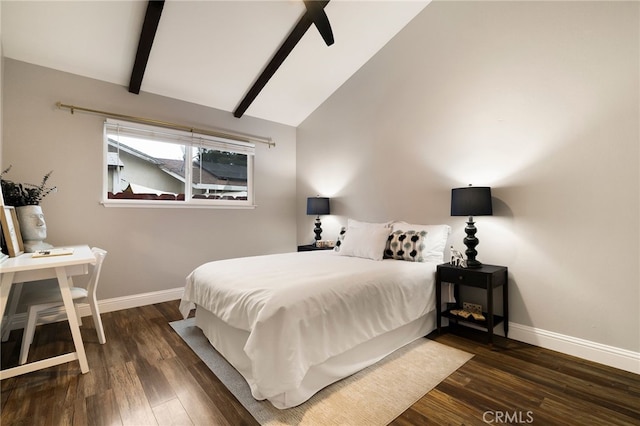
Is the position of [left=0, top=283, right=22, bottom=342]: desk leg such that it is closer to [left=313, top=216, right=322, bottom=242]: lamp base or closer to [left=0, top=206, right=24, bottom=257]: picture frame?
[left=0, top=206, right=24, bottom=257]: picture frame

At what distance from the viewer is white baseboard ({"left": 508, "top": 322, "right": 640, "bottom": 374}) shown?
1.96 meters

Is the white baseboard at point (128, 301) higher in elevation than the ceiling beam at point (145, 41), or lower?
lower

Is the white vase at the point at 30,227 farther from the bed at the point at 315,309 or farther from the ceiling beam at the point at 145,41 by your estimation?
the ceiling beam at the point at 145,41

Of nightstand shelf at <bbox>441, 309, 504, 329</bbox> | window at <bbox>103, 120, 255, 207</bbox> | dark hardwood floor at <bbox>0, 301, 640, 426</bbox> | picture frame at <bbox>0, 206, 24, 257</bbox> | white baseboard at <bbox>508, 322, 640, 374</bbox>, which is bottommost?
dark hardwood floor at <bbox>0, 301, 640, 426</bbox>

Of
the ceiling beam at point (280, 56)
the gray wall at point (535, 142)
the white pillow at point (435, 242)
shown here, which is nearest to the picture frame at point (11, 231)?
the ceiling beam at point (280, 56)

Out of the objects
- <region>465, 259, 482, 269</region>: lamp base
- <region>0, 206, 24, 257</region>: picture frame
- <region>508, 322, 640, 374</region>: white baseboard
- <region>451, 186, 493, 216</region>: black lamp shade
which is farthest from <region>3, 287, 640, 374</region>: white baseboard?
<region>451, 186, 493, 216</region>: black lamp shade

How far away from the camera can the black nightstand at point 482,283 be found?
2.26 metres

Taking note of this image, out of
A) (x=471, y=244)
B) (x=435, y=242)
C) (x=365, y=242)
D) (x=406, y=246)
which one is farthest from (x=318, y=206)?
(x=471, y=244)

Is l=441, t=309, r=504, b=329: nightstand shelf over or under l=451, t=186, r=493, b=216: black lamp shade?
under

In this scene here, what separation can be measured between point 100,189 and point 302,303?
2.80 m

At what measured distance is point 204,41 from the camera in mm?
2971

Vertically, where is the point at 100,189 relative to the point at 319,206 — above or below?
above

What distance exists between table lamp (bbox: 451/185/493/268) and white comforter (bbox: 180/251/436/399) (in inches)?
13.9

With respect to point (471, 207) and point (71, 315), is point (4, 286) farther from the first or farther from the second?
point (471, 207)
